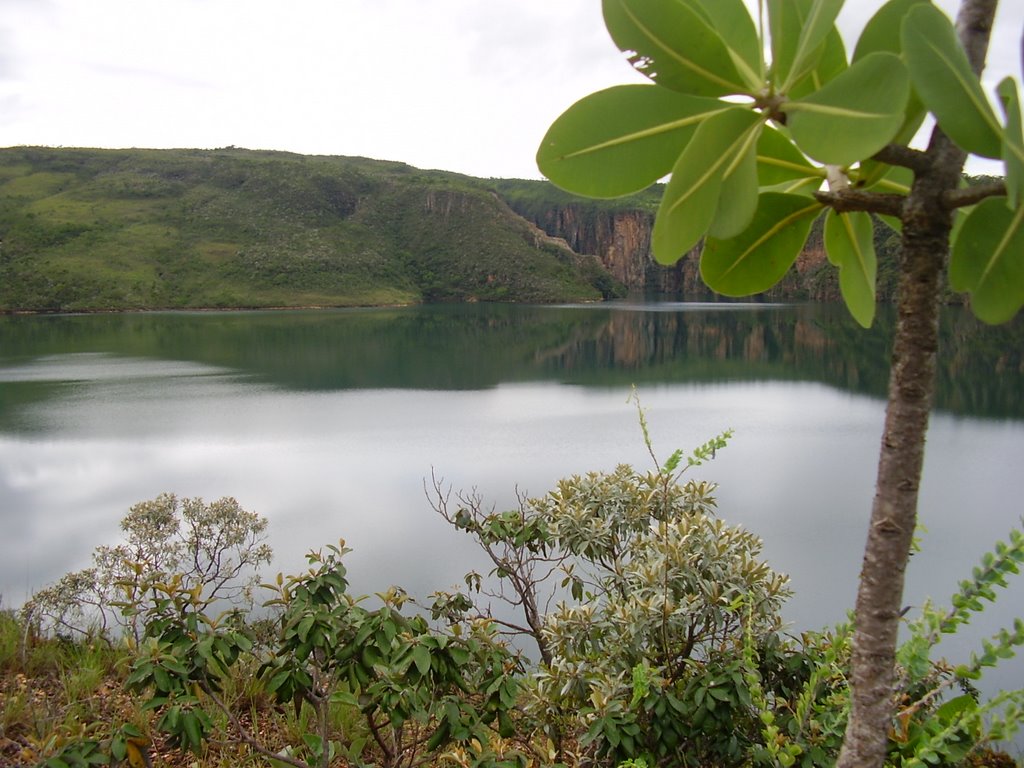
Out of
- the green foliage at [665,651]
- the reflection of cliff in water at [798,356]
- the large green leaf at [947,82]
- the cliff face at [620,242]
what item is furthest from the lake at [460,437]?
the cliff face at [620,242]

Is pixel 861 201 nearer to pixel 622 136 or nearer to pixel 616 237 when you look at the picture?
pixel 622 136

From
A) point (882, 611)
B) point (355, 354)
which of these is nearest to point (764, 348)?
point (355, 354)

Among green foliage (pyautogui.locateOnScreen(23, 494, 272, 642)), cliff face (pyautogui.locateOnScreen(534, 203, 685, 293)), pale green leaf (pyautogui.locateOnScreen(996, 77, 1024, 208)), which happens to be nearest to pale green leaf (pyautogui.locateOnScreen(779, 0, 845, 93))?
pale green leaf (pyautogui.locateOnScreen(996, 77, 1024, 208))

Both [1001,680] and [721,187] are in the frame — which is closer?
[721,187]

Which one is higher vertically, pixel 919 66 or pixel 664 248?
pixel 919 66

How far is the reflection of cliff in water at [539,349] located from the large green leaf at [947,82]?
650 inches

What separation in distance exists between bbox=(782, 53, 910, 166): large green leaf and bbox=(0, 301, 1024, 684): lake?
1522 millimetres

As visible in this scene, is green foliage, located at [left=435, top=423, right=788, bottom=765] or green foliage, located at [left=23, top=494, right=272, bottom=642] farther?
green foliage, located at [left=23, top=494, right=272, bottom=642]

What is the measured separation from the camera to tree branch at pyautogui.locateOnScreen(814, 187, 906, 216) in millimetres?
511

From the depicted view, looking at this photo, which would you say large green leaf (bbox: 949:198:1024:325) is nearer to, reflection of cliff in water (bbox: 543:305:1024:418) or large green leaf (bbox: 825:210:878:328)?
large green leaf (bbox: 825:210:878:328)

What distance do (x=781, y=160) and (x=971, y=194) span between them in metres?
0.16

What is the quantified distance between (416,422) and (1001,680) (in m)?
11.1

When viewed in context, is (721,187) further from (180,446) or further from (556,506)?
(180,446)

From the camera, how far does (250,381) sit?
65.4 ft
